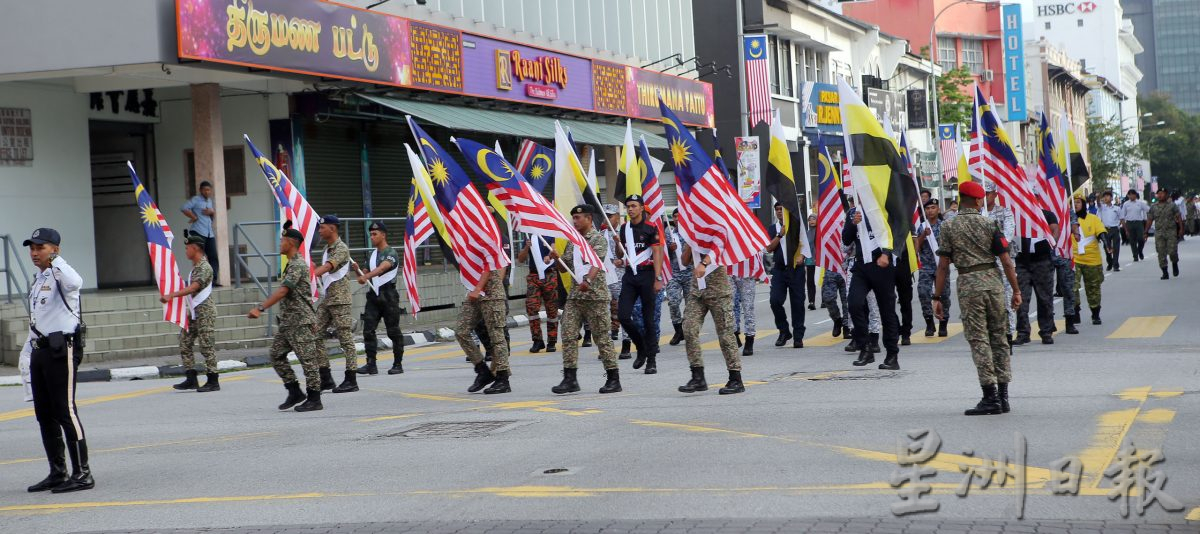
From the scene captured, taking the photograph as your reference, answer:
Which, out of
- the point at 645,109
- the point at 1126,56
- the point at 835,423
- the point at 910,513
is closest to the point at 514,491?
the point at 910,513

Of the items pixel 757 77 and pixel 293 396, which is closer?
pixel 293 396

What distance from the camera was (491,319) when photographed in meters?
13.4

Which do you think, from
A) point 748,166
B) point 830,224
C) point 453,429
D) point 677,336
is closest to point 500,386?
point 453,429

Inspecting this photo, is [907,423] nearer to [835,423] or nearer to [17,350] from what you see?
[835,423]

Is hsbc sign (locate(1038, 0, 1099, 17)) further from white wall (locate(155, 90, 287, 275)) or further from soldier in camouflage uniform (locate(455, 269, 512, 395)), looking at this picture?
soldier in camouflage uniform (locate(455, 269, 512, 395))

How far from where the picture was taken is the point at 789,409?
11.1 m

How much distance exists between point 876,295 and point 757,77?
29.6 meters

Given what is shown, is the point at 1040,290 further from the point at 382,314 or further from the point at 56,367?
the point at 56,367

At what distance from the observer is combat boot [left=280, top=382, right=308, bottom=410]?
42.7ft

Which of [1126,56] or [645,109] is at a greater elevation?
[1126,56]

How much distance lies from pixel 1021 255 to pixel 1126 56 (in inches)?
5062

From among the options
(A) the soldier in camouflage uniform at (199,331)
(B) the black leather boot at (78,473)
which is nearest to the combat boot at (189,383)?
(A) the soldier in camouflage uniform at (199,331)

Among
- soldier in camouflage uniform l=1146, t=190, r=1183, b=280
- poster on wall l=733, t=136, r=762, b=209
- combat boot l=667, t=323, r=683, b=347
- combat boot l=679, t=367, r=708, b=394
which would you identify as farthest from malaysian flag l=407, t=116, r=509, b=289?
poster on wall l=733, t=136, r=762, b=209

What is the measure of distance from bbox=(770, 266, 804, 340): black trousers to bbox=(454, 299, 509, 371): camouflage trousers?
186 inches
